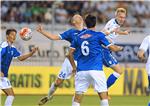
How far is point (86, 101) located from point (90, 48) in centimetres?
761

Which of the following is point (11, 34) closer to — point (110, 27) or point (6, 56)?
point (6, 56)

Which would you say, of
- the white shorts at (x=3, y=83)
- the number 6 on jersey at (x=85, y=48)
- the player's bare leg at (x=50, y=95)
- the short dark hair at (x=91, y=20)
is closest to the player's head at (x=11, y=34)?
the white shorts at (x=3, y=83)

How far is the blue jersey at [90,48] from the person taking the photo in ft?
42.5

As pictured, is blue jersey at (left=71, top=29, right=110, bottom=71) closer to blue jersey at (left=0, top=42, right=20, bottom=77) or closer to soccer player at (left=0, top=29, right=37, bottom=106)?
soccer player at (left=0, top=29, right=37, bottom=106)

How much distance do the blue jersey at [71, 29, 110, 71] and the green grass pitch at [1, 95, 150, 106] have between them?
Answer: 5.51m

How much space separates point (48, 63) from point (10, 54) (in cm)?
908

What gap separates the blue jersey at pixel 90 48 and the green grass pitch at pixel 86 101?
5.51 meters

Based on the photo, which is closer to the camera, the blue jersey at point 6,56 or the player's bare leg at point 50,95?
the blue jersey at point 6,56

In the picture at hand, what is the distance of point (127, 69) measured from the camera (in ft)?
77.8

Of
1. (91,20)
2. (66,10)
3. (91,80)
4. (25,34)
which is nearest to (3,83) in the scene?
(25,34)

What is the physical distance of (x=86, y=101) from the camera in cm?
2042

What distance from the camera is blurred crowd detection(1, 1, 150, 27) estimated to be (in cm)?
2530

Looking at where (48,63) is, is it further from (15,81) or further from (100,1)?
(100,1)

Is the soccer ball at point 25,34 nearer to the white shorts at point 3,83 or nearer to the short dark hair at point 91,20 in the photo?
the white shorts at point 3,83
